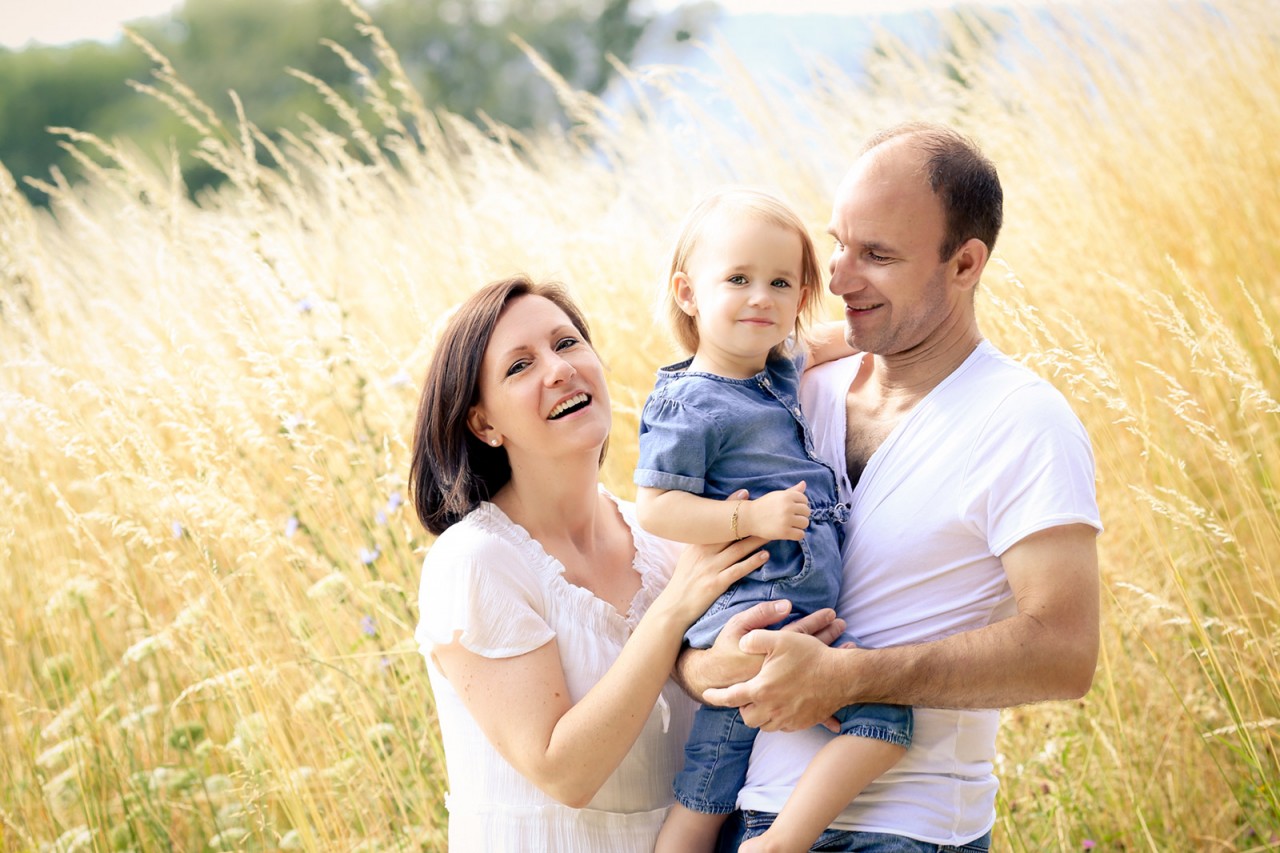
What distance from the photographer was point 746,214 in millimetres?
1958

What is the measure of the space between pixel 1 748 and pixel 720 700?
79.3 inches

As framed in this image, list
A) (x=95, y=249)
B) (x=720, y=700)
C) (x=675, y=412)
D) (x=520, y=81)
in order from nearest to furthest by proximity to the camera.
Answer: (x=720, y=700) < (x=675, y=412) < (x=95, y=249) < (x=520, y=81)

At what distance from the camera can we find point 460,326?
81.7 inches

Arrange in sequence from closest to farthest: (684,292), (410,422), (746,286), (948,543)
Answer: (948,543)
(746,286)
(684,292)
(410,422)

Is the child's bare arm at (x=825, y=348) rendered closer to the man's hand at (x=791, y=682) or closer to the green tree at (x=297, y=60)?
the man's hand at (x=791, y=682)

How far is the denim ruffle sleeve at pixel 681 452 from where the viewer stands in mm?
1865

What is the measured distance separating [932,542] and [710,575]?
38 centimetres

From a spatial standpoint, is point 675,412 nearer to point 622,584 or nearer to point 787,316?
point 787,316

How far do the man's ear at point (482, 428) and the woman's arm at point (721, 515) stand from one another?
34 centimetres

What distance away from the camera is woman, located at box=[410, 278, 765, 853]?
6.04 ft

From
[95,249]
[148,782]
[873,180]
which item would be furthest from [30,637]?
[873,180]

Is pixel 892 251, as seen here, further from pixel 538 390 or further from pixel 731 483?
pixel 538 390

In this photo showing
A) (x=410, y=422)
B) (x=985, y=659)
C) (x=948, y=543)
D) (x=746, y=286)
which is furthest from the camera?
(x=410, y=422)

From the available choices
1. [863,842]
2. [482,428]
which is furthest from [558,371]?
[863,842]
